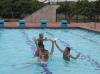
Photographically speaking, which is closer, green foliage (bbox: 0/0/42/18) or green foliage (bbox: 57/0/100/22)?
green foliage (bbox: 57/0/100/22)

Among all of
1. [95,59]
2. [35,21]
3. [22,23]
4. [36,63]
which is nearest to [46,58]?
[36,63]

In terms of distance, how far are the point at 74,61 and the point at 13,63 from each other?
6.74 feet

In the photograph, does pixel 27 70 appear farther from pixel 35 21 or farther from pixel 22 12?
pixel 22 12

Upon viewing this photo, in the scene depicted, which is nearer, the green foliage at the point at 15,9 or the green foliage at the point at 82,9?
the green foliage at the point at 82,9

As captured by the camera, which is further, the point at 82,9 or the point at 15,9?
the point at 82,9

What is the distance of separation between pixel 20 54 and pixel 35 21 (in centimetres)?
2279

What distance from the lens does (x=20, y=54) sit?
44.7ft

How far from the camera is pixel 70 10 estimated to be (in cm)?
4084

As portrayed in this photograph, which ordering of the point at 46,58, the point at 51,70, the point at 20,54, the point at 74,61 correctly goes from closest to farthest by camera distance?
the point at 51,70 → the point at 46,58 → the point at 74,61 → the point at 20,54

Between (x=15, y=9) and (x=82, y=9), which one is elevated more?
(x=15, y=9)

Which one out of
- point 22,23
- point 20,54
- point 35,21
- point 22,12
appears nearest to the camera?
point 20,54

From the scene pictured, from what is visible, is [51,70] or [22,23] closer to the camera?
[51,70]

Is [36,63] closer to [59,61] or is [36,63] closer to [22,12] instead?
[59,61]

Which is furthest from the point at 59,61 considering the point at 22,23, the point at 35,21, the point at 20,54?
the point at 35,21
